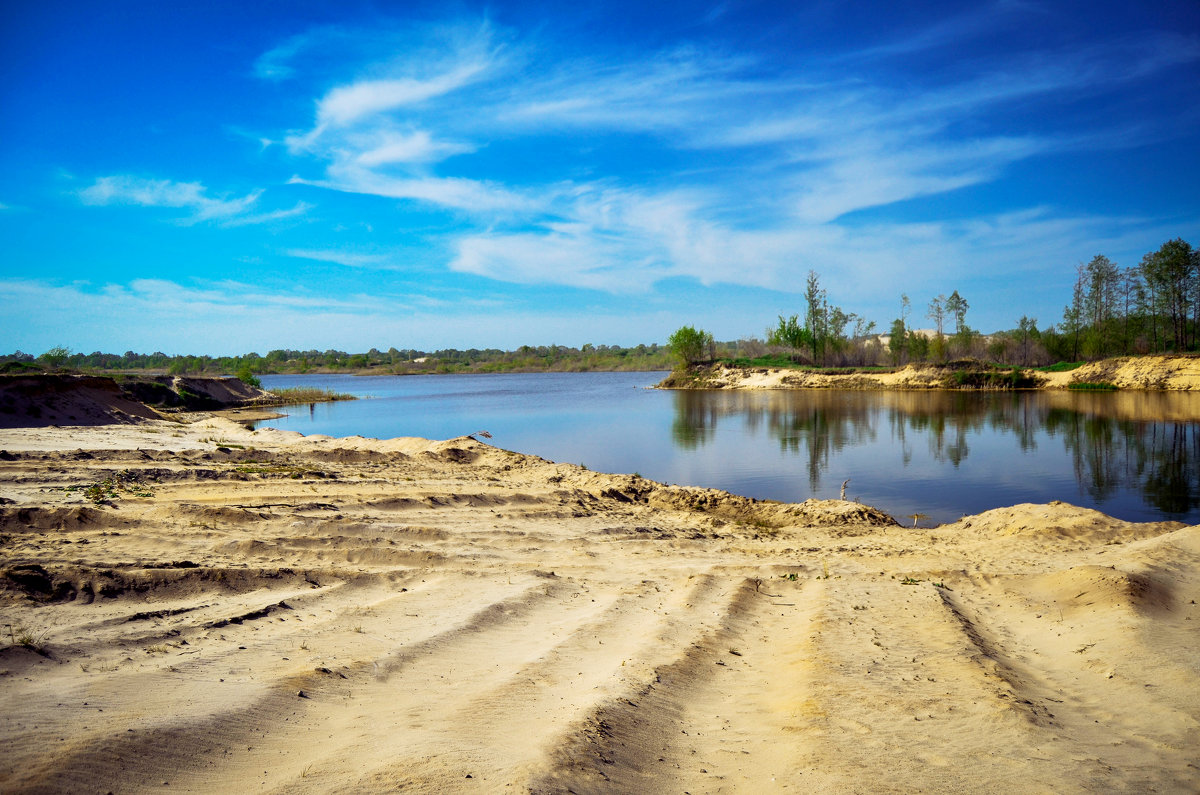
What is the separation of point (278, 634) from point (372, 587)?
171cm

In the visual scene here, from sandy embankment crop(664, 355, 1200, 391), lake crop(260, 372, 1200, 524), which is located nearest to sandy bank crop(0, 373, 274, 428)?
lake crop(260, 372, 1200, 524)

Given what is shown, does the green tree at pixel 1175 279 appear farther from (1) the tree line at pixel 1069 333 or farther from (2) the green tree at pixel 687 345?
(2) the green tree at pixel 687 345

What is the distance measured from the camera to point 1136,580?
7078 millimetres

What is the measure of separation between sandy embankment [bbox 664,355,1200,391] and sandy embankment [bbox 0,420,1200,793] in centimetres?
4512

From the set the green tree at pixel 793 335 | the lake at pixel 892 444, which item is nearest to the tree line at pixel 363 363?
the green tree at pixel 793 335

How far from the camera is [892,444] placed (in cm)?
2291

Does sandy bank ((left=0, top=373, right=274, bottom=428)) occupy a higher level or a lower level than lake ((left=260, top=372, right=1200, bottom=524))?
higher

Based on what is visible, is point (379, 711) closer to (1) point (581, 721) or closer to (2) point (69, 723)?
(1) point (581, 721)

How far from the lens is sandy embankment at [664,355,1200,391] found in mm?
43812

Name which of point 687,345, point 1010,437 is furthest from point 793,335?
point 1010,437

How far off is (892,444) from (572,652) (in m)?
20.5

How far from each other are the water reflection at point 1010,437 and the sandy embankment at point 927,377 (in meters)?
3.99

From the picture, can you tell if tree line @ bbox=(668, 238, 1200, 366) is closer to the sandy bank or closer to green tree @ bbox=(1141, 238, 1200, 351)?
green tree @ bbox=(1141, 238, 1200, 351)

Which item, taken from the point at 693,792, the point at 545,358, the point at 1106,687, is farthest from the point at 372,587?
the point at 545,358
